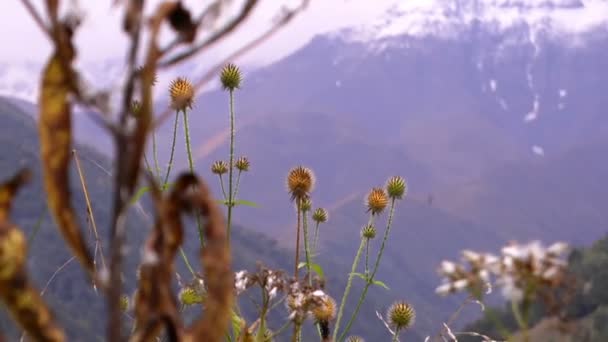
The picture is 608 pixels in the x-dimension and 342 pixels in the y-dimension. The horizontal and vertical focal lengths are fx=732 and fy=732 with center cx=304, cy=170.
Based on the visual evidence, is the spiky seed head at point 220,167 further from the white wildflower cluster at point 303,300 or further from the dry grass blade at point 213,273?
the dry grass blade at point 213,273

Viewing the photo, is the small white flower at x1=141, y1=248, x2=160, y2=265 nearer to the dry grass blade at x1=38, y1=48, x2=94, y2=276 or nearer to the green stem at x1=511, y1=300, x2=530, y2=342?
the dry grass blade at x1=38, y1=48, x2=94, y2=276

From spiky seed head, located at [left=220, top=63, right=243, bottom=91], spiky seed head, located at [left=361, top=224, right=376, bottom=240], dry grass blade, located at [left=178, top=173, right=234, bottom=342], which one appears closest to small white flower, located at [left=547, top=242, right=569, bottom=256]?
dry grass blade, located at [left=178, top=173, right=234, bottom=342]

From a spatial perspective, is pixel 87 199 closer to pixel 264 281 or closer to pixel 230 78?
pixel 264 281

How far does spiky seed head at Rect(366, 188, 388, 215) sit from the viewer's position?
3812 millimetres

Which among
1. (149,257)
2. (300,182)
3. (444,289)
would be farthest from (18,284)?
(300,182)

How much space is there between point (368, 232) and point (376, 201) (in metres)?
0.23

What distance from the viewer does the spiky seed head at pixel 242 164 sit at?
388 cm

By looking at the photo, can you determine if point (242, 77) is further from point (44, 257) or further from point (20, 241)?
point (44, 257)

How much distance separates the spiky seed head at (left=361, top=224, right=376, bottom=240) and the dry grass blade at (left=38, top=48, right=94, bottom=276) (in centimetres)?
291

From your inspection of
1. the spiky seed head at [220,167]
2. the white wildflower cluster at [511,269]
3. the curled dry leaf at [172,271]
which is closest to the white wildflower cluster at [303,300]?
the white wildflower cluster at [511,269]

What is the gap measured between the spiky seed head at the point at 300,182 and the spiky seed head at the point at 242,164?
0.55 metres

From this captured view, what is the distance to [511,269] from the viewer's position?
2.85ft

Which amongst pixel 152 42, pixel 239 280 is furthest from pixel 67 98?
pixel 239 280

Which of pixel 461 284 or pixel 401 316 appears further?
pixel 401 316
